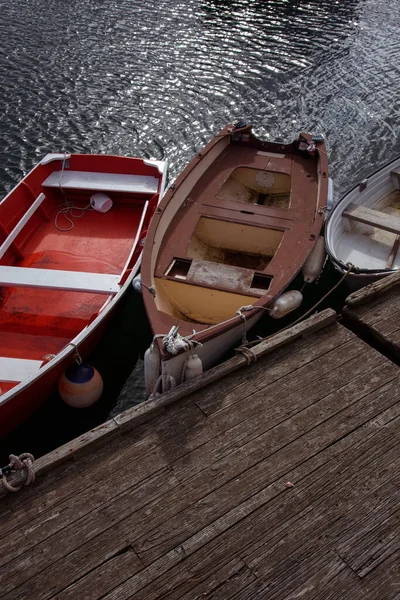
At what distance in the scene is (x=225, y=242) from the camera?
407 inches

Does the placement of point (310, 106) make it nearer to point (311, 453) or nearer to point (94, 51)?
point (94, 51)

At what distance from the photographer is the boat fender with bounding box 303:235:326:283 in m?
9.96

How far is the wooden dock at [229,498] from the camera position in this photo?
16.7 feet

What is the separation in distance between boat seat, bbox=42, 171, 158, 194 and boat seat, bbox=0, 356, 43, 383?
492 cm

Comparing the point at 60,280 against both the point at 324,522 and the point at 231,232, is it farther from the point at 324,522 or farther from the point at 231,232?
the point at 324,522

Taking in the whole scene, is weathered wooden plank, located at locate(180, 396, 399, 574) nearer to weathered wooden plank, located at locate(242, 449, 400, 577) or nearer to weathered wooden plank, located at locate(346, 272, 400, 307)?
weathered wooden plank, located at locate(242, 449, 400, 577)

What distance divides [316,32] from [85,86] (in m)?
11.2

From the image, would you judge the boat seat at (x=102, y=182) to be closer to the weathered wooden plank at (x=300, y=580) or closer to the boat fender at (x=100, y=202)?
the boat fender at (x=100, y=202)

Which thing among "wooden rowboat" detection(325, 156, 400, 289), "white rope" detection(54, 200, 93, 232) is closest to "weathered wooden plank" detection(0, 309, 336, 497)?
"wooden rowboat" detection(325, 156, 400, 289)

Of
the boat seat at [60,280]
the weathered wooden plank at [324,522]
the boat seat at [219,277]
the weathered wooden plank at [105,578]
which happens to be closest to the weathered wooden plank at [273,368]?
the boat seat at [219,277]

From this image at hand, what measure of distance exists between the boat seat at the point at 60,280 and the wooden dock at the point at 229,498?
9.86 feet

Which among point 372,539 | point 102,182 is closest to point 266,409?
point 372,539

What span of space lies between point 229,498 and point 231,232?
5.84 meters

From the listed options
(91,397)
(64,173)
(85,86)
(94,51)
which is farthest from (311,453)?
(94,51)
